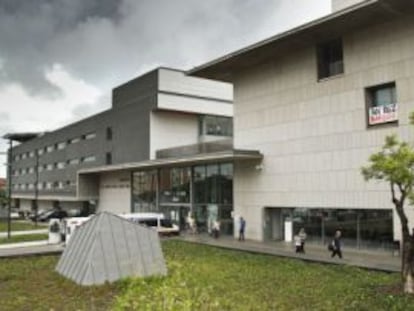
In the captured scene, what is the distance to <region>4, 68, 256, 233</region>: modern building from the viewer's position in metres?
37.7

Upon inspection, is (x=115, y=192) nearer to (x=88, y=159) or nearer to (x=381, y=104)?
(x=88, y=159)

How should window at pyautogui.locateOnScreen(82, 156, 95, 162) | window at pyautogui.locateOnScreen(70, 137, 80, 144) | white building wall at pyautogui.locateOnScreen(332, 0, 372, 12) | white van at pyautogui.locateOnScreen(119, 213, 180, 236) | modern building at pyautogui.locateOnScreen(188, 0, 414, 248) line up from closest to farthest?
modern building at pyautogui.locateOnScreen(188, 0, 414, 248) < white building wall at pyautogui.locateOnScreen(332, 0, 372, 12) < white van at pyautogui.locateOnScreen(119, 213, 180, 236) < window at pyautogui.locateOnScreen(82, 156, 95, 162) < window at pyautogui.locateOnScreen(70, 137, 80, 144)

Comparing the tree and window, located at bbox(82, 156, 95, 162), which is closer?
the tree

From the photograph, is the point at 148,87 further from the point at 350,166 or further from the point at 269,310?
the point at 269,310

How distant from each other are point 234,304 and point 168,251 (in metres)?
12.5

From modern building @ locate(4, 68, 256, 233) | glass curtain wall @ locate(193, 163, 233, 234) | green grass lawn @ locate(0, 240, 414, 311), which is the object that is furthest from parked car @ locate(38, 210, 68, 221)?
green grass lawn @ locate(0, 240, 414, 311)

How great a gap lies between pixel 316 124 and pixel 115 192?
29.2 m

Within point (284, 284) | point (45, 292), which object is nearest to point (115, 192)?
point (45, 292)

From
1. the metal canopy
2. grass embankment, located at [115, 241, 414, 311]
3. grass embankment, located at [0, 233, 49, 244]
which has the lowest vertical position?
grass embankment, located at [0, 233, 49, 244]

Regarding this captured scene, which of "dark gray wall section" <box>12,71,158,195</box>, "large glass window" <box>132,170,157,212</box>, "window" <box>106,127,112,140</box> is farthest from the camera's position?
"window" <box>106,127,112,140</box>

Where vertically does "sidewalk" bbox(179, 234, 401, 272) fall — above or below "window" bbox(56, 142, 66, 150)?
below

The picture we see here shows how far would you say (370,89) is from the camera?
2441cm

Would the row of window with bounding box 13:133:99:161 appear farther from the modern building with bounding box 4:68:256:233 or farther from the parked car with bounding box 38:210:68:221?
the parked car with bounding box 38:210:68:221

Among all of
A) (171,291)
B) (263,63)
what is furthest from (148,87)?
(171,291)
